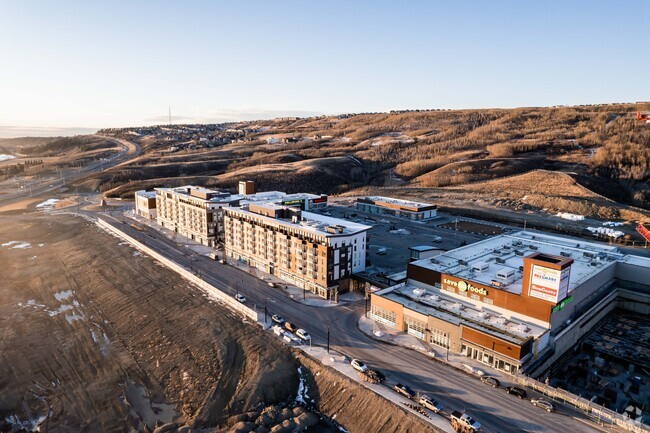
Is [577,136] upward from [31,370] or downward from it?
upward

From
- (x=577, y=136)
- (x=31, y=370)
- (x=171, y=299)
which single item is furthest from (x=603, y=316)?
(x=577, y=136)

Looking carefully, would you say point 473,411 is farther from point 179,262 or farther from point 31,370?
point 179,262

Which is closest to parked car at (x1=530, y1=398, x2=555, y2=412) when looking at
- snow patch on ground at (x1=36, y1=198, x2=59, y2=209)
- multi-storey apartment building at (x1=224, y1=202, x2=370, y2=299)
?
multi-storey apartment building at (x1=224, y1=202, x2=370, y2=299)

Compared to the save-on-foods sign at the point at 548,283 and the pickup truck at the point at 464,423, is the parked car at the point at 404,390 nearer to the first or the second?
the pickup truck at the point at 464,423

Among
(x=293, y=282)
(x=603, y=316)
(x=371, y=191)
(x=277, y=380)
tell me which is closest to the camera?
(x=277, y=380)

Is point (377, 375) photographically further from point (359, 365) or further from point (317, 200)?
point (317, 200)

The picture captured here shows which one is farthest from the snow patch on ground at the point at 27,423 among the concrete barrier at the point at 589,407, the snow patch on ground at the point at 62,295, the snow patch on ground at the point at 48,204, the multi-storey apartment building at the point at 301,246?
the snow patch on ground at the point at 48,204

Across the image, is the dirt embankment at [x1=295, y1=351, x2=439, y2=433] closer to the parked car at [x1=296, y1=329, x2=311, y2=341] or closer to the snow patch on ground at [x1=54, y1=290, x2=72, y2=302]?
the parked car at [x1=296, y1=329, x2=311, y2=341]

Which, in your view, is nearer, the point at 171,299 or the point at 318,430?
the point at 318,430
